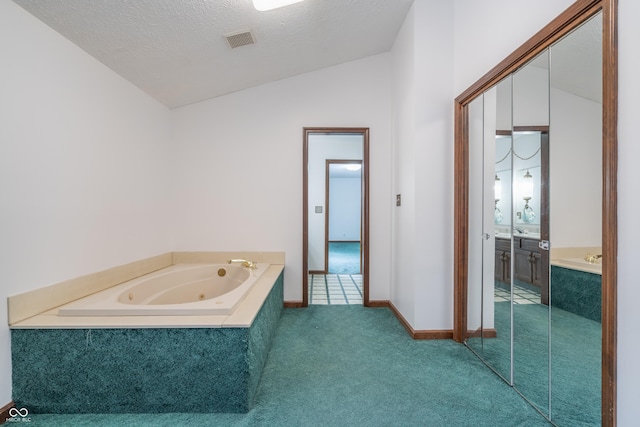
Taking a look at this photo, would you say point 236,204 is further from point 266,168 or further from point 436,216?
point 436,216

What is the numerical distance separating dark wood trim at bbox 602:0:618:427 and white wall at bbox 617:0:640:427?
1 cm

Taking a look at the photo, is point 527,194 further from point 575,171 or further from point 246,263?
point 246,263

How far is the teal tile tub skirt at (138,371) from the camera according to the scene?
4.85 feet

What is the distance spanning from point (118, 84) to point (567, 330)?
3.17 m

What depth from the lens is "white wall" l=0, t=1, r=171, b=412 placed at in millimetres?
1462

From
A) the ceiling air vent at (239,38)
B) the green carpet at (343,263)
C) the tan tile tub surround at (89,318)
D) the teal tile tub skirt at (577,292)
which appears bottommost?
the green carpet at (343,263)

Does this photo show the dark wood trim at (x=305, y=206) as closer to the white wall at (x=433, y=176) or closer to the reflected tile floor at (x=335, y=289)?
the reflected tile floor at (x=335, y=289)

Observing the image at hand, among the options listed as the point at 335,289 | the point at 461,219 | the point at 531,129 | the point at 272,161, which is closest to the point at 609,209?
the point at 531,129

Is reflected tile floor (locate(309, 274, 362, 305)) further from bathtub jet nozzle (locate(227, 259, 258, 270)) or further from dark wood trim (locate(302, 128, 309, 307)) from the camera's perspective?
bathtub jet nozzle (locate(227, 259, 258, 270))

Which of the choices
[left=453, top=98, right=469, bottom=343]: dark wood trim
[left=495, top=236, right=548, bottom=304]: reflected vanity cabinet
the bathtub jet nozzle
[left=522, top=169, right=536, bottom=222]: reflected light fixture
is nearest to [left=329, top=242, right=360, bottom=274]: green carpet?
the bathtub jet nozzle

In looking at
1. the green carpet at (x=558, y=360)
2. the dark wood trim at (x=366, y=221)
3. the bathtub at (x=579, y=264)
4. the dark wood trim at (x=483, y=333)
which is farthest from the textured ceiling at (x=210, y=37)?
the dark wood trim at (x=483, y=333)

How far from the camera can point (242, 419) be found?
145 centimetres

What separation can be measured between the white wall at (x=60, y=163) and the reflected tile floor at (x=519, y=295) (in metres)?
→ 2.64

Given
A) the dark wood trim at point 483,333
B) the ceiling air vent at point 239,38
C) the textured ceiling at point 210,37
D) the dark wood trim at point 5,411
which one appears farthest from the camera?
the ceiling air vent at point 239,38
